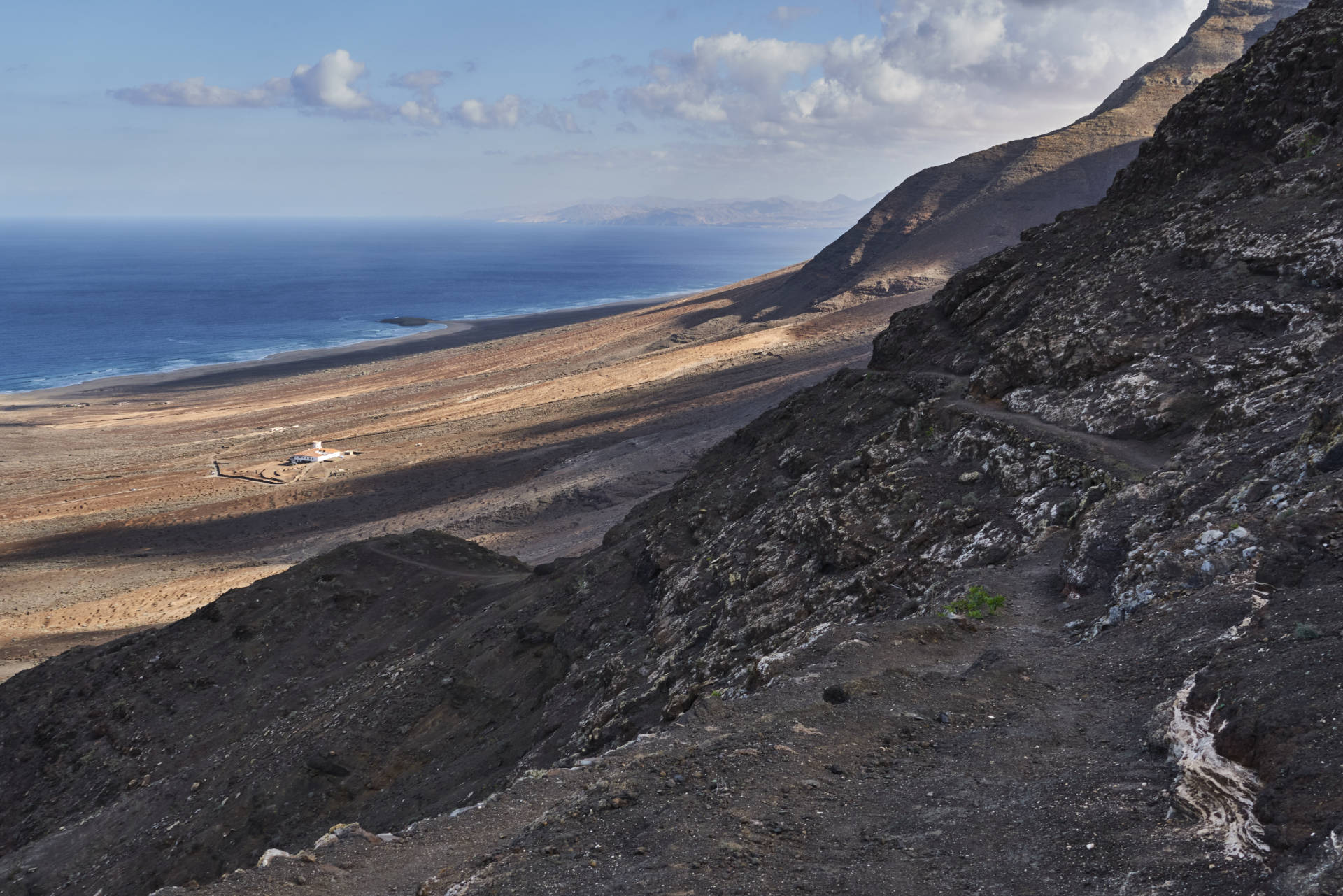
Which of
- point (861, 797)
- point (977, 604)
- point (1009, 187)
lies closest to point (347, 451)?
point (977, 604)

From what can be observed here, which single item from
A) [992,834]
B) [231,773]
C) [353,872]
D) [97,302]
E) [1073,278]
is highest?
[97,302]

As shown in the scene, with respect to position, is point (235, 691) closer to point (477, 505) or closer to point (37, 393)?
point (477, 505)

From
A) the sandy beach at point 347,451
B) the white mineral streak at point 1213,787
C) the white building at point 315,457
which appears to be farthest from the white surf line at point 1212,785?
the white building at point 315,457

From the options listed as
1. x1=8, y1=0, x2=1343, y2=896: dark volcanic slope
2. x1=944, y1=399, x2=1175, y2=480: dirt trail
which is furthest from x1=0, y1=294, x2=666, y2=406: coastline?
x1=944, y1=399, x2=1175, y2=480: dirt trail

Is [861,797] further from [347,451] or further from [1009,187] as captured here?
[1009,187]

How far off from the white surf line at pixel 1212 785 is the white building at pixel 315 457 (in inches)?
1941

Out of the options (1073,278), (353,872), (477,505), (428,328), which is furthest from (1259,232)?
(428,328)

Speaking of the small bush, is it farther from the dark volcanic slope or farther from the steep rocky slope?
the steep rocky slope

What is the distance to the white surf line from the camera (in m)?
4.94

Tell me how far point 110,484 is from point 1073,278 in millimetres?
50756

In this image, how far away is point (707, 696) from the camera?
9805 millimetres

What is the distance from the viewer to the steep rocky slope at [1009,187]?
83.6m

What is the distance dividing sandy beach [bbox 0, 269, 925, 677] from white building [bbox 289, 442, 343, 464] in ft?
2.76

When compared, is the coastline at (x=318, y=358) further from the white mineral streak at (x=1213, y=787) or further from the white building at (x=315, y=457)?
the white mineral streak at (x=1213, y=787)
